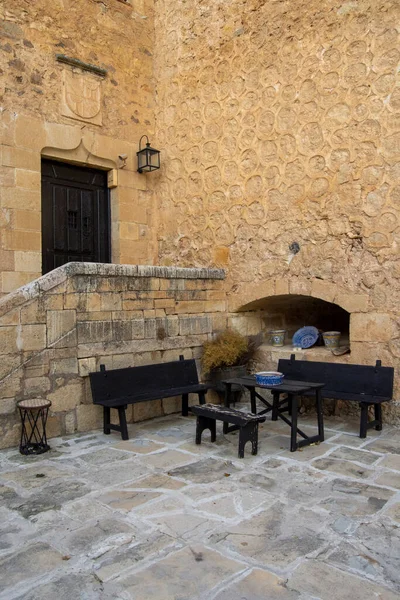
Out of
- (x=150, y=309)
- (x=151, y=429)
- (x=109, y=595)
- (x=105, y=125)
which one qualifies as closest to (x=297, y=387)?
(x=151, y=429)

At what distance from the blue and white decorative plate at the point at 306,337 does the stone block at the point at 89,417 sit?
2408 mm

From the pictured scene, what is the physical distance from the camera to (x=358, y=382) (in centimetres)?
464

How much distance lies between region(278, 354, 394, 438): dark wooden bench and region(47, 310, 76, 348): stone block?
2194 millimetres

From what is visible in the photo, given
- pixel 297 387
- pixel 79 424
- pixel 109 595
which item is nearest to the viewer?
pixel 109 595

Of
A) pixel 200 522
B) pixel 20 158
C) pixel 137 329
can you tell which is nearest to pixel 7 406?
pixel 137 329

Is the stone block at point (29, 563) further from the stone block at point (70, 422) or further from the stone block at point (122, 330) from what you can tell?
the stone block at point (122, 330)

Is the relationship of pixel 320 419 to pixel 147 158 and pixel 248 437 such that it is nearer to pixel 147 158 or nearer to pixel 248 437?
pixel 248 437

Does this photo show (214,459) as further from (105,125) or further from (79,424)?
(105,125)

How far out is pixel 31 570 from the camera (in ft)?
7.39

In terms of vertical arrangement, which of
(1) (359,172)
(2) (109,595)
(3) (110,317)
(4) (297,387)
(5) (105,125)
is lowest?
(2) (109,595)

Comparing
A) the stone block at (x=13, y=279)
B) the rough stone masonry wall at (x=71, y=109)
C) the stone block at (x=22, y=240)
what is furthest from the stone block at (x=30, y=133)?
the stone block at (x=13, y=279)

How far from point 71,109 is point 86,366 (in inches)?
135

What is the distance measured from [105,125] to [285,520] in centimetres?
550

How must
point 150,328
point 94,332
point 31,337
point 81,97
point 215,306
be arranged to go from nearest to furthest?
point 31,337, point 94,332, point 150,328, point 215,306, point 81,97
